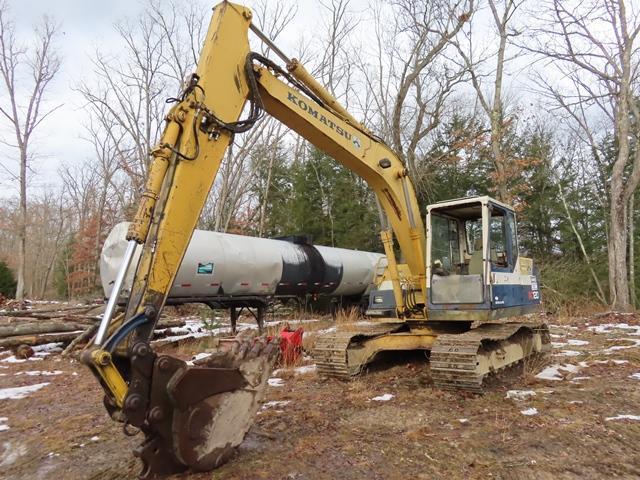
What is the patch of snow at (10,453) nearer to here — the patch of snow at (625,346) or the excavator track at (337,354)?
the excavator track at (337,354)

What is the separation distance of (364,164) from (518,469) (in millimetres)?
4112

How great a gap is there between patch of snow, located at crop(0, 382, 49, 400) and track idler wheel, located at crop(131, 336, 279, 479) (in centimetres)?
434

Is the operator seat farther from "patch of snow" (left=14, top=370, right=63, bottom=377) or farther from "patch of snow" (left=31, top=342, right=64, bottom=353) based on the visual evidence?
"patch of snow" (left=31, top=342, right=64, bottom=353)

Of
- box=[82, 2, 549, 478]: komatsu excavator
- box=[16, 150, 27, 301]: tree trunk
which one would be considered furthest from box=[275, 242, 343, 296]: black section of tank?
box=[16, 150, 27, 301]: tree trunk

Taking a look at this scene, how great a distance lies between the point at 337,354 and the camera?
254 inches

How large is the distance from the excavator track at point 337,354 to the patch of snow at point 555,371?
2422mm

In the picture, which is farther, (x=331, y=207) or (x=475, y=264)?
(x=331, y=207)

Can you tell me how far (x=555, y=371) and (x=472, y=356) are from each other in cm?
239

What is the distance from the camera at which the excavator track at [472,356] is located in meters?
5.45

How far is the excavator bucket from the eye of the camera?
312 centimetres

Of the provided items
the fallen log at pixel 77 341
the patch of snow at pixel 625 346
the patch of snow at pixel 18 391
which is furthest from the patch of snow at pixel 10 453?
the patch of snow at pixel 625 346

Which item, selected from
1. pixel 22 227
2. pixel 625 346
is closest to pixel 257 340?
pixel 625 346

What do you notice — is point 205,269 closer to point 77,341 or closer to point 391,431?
point 77,341

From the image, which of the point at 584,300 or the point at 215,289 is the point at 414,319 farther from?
the point at 584,300
